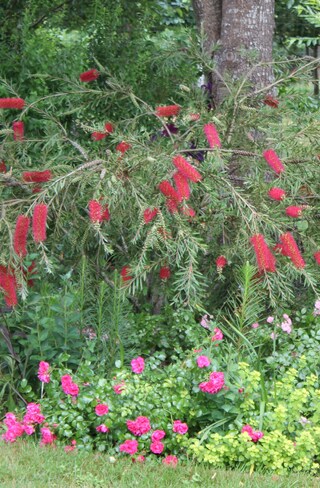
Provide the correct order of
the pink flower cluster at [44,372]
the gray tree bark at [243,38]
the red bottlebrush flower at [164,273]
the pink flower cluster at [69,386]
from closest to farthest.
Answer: the pink flower cluster at [69,386]
the pink flower cluster at [44,372]
the red bottlebrush flower at [164,273]
the gray tree bark at [243,38]

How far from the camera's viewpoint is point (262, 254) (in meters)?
4.04

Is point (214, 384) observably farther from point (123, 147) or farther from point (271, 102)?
point (271, 102)

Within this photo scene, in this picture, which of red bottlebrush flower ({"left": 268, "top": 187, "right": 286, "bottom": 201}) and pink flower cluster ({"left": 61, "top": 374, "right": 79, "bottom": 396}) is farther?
red bottlebrush flower ({"left": 268, "top": 187, "right": 286, "bottom": 201})

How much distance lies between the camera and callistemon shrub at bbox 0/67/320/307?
4.12 m

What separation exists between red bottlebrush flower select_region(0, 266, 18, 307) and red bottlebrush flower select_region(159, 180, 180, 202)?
86cm

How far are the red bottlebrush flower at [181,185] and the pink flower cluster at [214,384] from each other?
859 millimetres

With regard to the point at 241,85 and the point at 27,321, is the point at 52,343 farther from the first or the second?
the point at 241,85

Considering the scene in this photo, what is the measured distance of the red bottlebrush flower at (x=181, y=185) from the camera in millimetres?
3968

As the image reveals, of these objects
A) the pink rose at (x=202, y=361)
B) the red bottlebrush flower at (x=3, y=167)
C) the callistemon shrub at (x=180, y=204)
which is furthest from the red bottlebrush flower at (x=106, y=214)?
the pink rose at (x=202, y=361)

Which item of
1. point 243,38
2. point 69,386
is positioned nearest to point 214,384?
point 69,386

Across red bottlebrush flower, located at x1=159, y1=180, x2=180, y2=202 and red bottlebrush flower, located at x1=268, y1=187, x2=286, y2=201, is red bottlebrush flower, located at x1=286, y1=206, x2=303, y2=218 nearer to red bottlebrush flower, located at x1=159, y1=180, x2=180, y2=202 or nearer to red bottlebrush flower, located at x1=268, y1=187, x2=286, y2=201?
red bottlebrush flower, located at x1=268, y1=187, x2=286, y2=201

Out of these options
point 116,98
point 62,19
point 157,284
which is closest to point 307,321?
point 157,284

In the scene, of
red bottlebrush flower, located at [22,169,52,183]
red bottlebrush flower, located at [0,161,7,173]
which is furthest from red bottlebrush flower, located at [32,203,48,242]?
red bottlebrush flower, located at [0,161,7,173]

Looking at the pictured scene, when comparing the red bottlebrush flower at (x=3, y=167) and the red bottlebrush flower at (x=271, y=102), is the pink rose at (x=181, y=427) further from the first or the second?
the red bottlebrush flower at (x=271, y=102)
